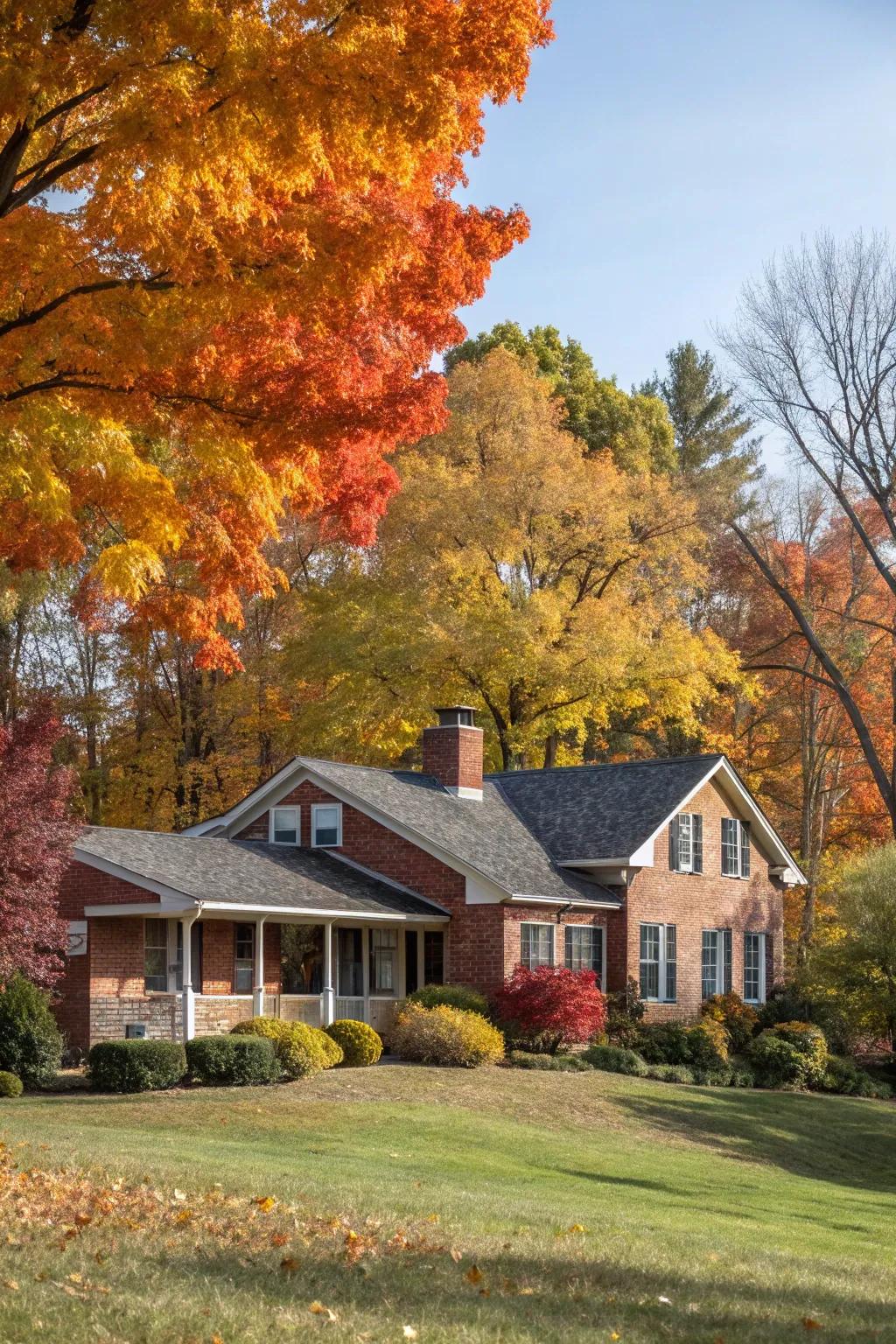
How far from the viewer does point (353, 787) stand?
31.2 m

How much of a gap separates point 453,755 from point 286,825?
4.10 m

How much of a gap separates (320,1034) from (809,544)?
84.0 ft

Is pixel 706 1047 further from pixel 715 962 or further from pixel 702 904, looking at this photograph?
pixel 702 904

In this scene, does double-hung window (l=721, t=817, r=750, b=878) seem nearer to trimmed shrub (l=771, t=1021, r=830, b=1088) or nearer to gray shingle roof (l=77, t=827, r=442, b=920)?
Answer: trimmed shrub (l=771, t=1021, r=830, b=1088)

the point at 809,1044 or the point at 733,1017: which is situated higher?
the point at 733,1017

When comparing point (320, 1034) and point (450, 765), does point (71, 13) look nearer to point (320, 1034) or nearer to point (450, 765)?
A: point (320, 1034)

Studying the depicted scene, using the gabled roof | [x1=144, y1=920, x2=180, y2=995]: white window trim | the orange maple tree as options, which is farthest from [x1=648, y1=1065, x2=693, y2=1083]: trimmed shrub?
the orange maple tree

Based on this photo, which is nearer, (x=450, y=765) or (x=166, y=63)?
(x=166, y=63)

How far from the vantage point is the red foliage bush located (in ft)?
92.3

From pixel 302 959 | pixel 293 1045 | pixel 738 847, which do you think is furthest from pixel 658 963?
pixel 293 1045

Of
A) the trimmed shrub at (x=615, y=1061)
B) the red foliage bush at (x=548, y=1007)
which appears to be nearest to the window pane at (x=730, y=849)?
the trimmed shrub at (x=615, y=1061)

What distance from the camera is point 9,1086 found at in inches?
822

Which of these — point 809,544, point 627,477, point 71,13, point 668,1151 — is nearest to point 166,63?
point 71,13

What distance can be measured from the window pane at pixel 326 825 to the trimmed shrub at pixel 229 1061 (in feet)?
29.6
